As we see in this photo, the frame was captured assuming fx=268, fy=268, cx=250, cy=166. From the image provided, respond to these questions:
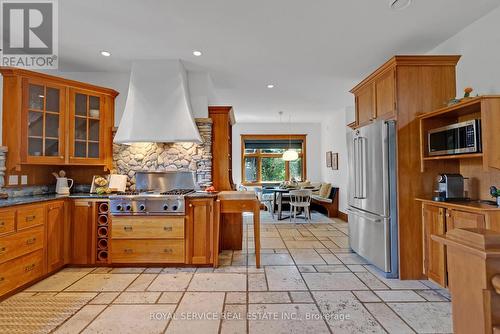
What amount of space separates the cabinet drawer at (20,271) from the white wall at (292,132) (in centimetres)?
602

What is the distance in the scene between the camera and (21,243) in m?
2.66

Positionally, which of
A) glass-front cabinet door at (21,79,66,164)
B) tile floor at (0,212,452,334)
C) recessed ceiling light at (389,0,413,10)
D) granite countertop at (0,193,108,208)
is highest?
recessed ceiling light at (389,0,413,10)

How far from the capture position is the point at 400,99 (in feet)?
9.87

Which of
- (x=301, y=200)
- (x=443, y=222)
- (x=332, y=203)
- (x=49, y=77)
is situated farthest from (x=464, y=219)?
(x=49, y=77)

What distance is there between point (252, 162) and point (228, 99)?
128 inches

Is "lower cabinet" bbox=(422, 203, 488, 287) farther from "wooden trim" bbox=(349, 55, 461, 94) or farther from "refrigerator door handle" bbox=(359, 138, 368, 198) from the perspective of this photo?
"wooden trim" bbox=(349, 55, 461, 94)

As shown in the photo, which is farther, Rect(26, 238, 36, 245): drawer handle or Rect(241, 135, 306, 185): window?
Rect(241, 135, 306, 185): window

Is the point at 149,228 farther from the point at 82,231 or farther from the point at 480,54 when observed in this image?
the point at 480,54

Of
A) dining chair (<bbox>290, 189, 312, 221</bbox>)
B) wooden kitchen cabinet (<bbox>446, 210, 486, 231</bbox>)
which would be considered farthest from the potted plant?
dining chair (<bbox>290, 189, 312, 221</bbox>)

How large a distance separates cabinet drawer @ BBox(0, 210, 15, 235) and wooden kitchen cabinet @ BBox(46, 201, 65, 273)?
440 millimetres

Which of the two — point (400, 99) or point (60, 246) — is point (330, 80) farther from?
point (60, 246)

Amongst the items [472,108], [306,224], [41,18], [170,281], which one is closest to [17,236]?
[170,281]

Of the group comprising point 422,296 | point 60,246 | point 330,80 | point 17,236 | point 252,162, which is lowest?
point 422,296

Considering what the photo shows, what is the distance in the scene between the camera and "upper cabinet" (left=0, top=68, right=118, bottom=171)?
310 cm
